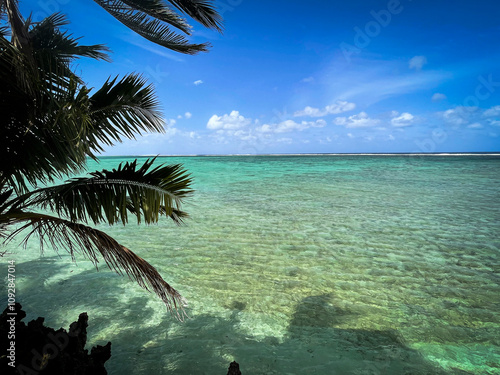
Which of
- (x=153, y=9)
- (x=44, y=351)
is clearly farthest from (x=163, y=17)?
(x=44, y=351)

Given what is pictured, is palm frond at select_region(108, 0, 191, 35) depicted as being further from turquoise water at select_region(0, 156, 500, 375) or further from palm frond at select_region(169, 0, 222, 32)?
turquoise water at select_region(0, 156, 500, 375)

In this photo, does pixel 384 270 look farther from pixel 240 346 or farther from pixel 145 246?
pixel 145 246

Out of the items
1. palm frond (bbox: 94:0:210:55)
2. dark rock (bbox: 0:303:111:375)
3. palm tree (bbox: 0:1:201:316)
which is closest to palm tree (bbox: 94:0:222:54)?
palm frond (bbox: 94:0:210:55)

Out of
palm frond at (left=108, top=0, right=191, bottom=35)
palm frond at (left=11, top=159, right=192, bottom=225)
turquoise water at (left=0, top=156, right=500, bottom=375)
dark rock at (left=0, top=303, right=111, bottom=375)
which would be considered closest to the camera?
dark rock at (left=0, top=303, right=111, bottom=375)

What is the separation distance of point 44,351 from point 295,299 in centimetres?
309

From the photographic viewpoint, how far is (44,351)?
2.04m

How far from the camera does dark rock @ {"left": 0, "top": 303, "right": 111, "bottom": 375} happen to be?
197 centimetres

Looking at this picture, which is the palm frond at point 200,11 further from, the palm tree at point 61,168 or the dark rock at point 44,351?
the dark rock at point 44,351

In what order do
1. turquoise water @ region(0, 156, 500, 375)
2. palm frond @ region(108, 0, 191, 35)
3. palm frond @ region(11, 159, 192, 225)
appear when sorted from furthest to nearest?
palm frond @ region(108, 0, 191, 35) < turquoise water @ region(0, 156, 500, 375) < palm frond @ region(11, 159, 192, 225)

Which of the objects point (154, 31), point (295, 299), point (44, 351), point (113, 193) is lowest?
point (295, 299)

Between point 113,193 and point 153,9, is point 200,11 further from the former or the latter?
point 113,193

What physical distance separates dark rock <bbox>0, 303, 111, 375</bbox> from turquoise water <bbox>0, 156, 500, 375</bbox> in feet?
2.08

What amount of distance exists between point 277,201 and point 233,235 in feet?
18.7

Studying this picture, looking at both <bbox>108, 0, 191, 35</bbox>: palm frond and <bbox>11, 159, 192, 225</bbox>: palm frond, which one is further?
<bbox>108, 0, 191, 35</bbox>: palm frond
